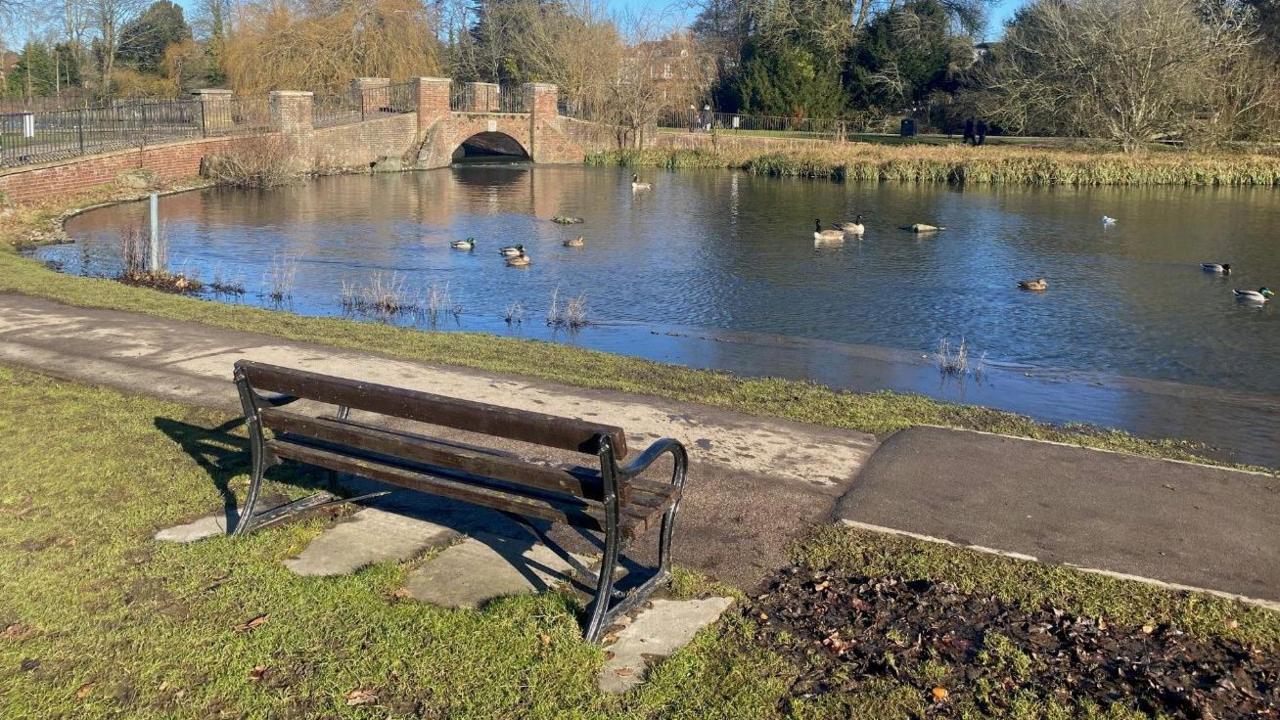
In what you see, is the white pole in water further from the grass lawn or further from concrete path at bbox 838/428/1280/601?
concrete path at bbox 838/428/1280/601

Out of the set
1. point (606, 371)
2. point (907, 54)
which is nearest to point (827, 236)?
point (606, 371)

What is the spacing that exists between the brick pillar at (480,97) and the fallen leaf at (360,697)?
48998mm

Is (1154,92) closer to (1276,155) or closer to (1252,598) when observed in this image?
(1276,155)

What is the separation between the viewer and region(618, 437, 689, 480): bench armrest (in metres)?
4.68

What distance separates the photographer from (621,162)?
52562 millimetres

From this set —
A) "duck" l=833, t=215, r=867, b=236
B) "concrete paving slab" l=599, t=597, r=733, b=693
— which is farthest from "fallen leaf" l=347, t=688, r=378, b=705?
"duck" l=833, t=215, r=867, b=236

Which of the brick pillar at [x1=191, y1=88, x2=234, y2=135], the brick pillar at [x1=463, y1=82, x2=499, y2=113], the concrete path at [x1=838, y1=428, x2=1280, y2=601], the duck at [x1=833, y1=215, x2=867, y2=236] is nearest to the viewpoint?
the concrete path at [x1=838, y1=428, x2=1280, y2=601]

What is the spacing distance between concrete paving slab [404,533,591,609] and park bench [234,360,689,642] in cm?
27

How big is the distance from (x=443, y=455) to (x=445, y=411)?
0.22 m

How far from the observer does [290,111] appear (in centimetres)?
4134

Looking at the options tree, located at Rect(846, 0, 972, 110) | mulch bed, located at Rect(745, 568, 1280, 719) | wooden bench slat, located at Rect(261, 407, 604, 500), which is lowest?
mulch bed, located at Rect(745, 568, 1280, 719)

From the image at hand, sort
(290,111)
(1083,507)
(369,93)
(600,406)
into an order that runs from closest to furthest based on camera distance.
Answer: (1083,507) < (600,406) < (290,111) < (369,93)

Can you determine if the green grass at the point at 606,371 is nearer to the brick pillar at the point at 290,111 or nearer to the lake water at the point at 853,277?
the lake water at the point at 853,277

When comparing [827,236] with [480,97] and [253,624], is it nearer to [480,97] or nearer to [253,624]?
[253,624]
